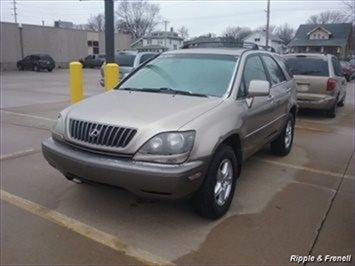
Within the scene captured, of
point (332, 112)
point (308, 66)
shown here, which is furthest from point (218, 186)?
point (332, 112)

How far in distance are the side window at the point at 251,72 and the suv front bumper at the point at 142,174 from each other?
1.38 meters

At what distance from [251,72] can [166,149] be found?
2.05m

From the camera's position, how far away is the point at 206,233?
3.62 metres

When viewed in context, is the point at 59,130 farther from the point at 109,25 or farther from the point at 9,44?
the point at 9,44

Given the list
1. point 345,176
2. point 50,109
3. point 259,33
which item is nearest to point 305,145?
point 345,176

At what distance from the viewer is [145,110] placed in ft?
12.2

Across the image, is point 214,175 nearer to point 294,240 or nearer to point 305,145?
point 294,240

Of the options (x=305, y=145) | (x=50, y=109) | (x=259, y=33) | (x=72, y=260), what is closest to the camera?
(x=72, y=260)

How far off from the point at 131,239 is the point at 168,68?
226cm

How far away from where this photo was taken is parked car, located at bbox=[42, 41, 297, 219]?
131 inches

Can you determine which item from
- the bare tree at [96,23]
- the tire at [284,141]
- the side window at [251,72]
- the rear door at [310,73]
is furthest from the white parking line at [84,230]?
the bare tree at [96,23]

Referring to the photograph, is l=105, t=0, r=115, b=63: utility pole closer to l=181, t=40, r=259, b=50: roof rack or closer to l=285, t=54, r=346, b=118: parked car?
l=181, t=40, r=259, b=50: roof rack

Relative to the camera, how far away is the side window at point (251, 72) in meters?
4.45

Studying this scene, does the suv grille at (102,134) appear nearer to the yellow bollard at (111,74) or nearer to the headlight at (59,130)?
the headlight at (59,130)
